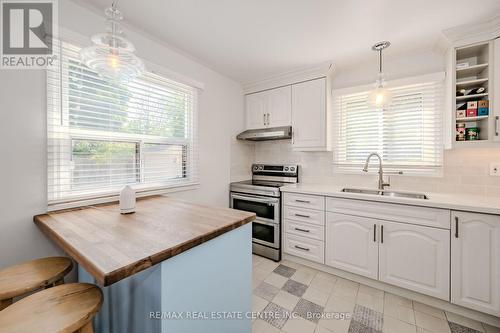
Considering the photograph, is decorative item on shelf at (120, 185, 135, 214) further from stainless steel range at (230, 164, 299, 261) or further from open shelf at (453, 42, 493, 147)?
open shelf at (453, 42, 493, 147)

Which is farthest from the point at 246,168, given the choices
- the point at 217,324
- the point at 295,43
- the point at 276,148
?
the point at 217,324

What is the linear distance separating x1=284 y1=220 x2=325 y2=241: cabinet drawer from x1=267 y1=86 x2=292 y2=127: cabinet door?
1282mm

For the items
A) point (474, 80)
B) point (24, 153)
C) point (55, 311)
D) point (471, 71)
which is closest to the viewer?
point (55, 311)

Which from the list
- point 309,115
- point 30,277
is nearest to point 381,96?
point 309,115

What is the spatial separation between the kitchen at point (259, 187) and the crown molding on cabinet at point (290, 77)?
3cm

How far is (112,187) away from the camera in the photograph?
1633 mm

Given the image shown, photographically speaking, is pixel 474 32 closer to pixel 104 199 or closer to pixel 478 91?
pixel 478 91

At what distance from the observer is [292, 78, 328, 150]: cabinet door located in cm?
240

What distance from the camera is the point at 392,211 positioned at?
1.78 m

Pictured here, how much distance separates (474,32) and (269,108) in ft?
6.54

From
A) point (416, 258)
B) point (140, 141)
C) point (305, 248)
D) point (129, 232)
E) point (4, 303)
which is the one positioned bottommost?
point (305, 248)

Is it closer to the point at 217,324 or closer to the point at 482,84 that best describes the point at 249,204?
the point at 217,324

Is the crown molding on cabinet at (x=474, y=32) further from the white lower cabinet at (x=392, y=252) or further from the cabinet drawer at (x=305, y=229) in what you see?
the cabinet drawer at (x=305, y=229)

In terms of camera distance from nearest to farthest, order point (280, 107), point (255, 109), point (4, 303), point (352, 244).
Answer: point (4, 303) < point (352, 244) < point (280, 107) < point (255, 109)
